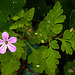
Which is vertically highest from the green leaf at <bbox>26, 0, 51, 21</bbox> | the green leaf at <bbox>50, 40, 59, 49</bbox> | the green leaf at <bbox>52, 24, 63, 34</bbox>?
the green leaf at <bbox>26, 0, 51, 21</bbox>

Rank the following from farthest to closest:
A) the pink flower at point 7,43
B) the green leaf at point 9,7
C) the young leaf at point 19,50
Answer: the green leaf at point 9,7
the young leaf at point 19,50
the pink flower at point 7,43

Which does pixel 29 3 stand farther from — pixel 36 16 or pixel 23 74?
pixel 23 74

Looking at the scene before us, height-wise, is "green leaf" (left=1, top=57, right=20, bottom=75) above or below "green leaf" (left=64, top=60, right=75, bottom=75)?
above

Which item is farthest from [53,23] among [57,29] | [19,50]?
[19,50]

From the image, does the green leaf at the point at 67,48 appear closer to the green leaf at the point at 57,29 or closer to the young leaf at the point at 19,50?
the green leaf at the point at 57,29

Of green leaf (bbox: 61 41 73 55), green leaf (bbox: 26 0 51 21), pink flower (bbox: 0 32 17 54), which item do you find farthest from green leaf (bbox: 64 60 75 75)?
pink flower (bbox: 0 32 17 54)

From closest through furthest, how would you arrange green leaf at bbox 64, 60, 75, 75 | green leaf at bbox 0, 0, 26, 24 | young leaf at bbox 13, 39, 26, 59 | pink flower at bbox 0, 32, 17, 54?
1. pink flower at bbox 0, 32, 17, 54
2. young leaf at bbox 13, 39, 26, 59
3. green leaf at bbox 0, 0, 26, 24
4. green leaf at bbox 64, 60, 75, 75

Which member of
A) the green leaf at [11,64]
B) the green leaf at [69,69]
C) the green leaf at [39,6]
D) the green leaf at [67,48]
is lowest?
the green leaf at [69,69]

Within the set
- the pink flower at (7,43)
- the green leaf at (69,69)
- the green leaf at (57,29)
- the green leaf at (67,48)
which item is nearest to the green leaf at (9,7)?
the pink flower at (7,43)

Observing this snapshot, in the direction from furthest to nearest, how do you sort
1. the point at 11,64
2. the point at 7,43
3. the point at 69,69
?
the point at 69,69 → the point at 11,64 → the point at 7,43

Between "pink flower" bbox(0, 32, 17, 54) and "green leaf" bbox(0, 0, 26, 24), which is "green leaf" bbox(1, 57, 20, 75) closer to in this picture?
"pink flower" bbox(0, 32, 17, 54)

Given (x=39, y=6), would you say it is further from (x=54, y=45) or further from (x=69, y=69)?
(x=69, y=69)

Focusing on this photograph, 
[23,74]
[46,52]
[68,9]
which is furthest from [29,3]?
[23,74]
